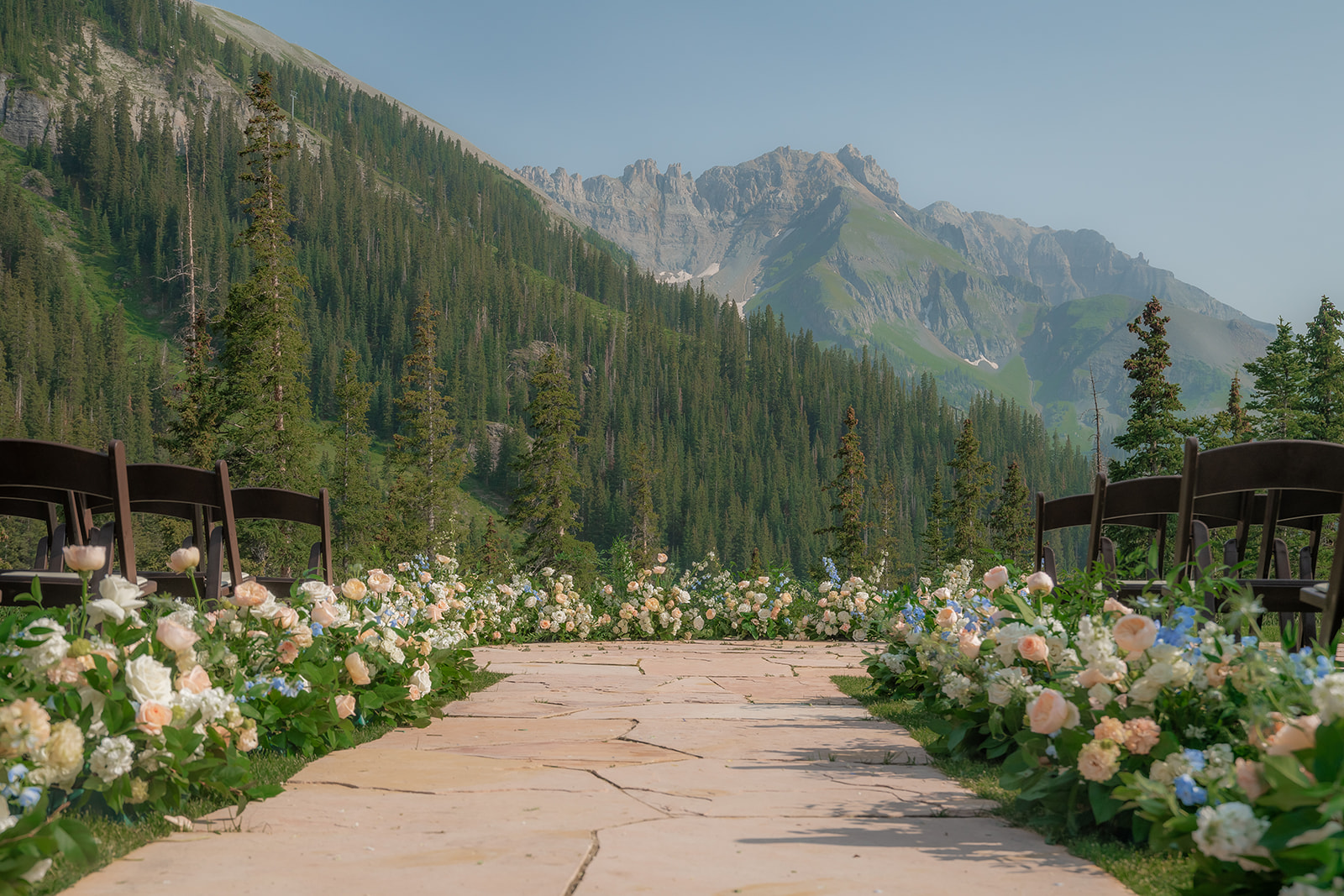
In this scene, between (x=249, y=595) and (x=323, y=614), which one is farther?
(x=323, y=614)

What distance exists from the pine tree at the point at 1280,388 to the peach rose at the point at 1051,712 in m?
32.7

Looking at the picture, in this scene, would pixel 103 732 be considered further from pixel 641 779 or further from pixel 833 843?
pixel 833 843

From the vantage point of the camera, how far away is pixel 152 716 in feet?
6.09

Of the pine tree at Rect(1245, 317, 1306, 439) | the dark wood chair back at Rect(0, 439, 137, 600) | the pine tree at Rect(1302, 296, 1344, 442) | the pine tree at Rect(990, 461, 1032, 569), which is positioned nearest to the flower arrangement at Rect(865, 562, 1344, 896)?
the dark wood chair back at Rect(0, 439, 137, 600)

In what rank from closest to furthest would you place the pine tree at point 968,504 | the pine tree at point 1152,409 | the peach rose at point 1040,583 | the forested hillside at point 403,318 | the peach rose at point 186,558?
the peach rose at point 186,558
the peach rose at point 1040,583
the pine tree at point 1152,409
the pine tree at point 968,504
the forested hillside at point 403,318

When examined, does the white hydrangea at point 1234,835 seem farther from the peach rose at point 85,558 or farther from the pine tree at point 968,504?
the pine tree at point 968,504

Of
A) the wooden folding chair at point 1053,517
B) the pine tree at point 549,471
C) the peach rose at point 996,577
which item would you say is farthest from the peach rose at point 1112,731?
the pine tree at point 549,471

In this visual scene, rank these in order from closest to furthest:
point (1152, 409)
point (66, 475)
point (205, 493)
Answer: point (66, 475) < point (205, 493) < point (1152, 409)

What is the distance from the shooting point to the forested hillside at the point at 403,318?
79.1 m

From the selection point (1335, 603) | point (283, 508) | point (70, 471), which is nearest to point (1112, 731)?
point (1335, 603)

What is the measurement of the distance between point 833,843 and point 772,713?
1.97m

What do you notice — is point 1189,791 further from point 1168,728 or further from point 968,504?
point 968,504

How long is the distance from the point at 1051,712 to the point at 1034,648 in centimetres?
33

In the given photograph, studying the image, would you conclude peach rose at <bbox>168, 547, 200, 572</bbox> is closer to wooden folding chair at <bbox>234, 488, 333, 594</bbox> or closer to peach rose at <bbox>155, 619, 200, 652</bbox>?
peach rose at <bbox>155, 619, 200, 652</bbox>
